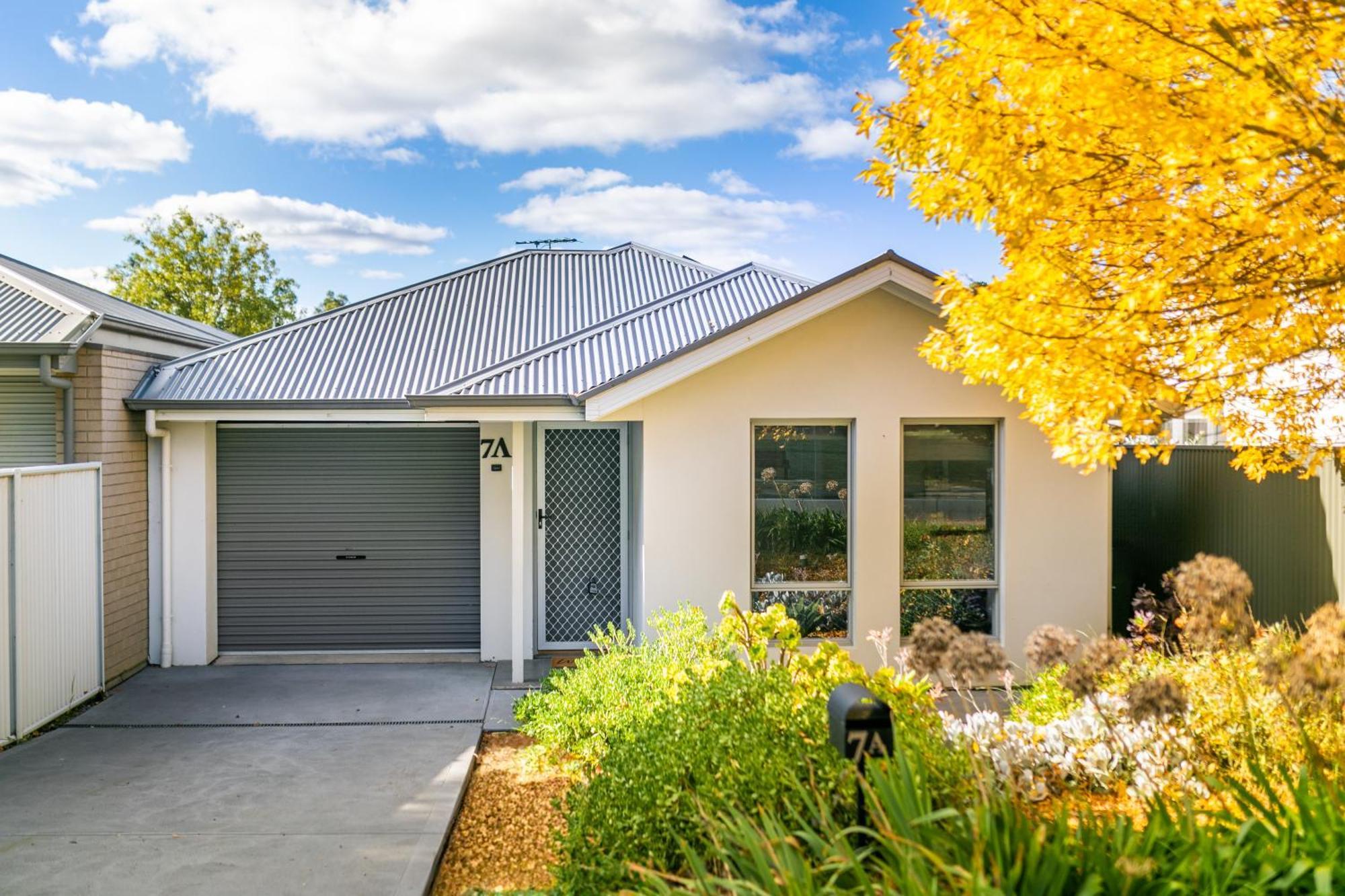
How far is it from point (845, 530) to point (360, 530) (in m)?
5.51

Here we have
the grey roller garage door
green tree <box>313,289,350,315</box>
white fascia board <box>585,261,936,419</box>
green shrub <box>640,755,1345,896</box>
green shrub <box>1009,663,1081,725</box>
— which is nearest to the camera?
green shrub <box>640,755,1345,896</box>

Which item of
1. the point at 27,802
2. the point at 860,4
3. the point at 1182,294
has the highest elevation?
the point at 860,4

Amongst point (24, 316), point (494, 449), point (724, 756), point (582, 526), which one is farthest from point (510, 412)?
point (724, 756)

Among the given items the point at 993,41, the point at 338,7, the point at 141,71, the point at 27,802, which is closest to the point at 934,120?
the point at 993,41

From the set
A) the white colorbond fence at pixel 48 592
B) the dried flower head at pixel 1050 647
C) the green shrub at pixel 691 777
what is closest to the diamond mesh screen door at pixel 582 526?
the white colorbond fence at pixel 48 592

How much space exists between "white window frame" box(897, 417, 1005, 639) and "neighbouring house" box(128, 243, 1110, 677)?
22 millimetres

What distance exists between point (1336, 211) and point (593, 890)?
5324 millimetres

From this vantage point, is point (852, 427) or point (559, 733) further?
point (852, 427)

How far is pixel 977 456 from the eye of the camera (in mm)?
8953

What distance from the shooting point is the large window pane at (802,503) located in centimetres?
887

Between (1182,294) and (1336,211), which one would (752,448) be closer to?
(1182,294)

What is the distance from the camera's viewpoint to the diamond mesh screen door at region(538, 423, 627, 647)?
10.9 metres

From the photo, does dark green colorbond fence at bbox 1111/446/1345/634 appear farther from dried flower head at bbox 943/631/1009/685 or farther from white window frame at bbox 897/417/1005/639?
dried flower head at bbox 943/631/1009/685

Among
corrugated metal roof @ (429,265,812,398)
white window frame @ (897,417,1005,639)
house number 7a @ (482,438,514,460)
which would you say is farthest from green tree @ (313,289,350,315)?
white window frame @ (897,417,1005,639)
